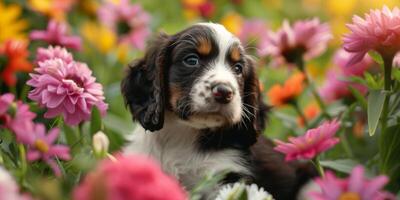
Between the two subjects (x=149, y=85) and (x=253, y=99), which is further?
(x=253, y=99)

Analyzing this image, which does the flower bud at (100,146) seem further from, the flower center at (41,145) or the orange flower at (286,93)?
the orange flower at (286,93)

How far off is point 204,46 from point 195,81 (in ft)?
0.66

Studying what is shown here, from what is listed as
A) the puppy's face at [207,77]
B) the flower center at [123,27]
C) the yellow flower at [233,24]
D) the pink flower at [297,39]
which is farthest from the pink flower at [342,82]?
the flower center at [123,27]

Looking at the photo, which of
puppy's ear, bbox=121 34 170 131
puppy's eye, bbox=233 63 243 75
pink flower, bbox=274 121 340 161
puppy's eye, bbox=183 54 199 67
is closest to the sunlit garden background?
pink flower, bbox=274 121 340 161

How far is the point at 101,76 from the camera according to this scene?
5398mm

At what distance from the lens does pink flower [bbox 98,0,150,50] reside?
5215mm

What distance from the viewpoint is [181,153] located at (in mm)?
3576

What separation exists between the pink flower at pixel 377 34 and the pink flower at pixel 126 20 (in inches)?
97.1

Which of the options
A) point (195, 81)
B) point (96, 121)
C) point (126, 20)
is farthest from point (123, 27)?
point (195, 81)

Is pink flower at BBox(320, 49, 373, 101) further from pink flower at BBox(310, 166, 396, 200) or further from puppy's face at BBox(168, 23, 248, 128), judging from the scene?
pink flower at BBox(310, 166, 396, 200)

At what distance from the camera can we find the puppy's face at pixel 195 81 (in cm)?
316

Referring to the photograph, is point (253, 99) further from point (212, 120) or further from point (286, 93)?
point (286, 93)

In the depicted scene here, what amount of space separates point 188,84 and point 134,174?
5.84 feet

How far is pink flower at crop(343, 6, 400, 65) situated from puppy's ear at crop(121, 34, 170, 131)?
3.10 feet
